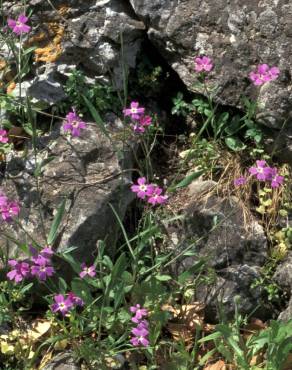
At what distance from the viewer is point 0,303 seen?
305cm

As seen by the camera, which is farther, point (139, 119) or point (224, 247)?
point (224, 247)

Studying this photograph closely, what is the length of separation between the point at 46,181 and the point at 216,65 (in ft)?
3.53

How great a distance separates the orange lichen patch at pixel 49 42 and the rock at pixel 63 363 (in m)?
1.56

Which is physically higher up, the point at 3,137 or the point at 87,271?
the point at 3,137

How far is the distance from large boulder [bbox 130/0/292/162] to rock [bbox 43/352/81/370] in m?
1.50

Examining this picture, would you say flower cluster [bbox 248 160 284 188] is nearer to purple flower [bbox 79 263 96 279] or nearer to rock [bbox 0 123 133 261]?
rock [bbox 0 123 133 261]

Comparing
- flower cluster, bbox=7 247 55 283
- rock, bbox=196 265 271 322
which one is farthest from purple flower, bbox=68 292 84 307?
rock, bbox=196 265 271 322

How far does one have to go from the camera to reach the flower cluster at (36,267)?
9.52 ft

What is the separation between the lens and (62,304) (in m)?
2.96

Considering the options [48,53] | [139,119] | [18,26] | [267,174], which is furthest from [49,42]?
[267,174]

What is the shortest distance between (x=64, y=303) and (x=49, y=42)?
1.50 m

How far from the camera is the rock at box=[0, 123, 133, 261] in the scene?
332 cm

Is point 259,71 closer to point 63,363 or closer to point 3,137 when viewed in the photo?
point 3,137

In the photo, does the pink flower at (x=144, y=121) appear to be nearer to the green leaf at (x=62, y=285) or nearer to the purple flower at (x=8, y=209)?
the purple flower at (x=8, y=209)
